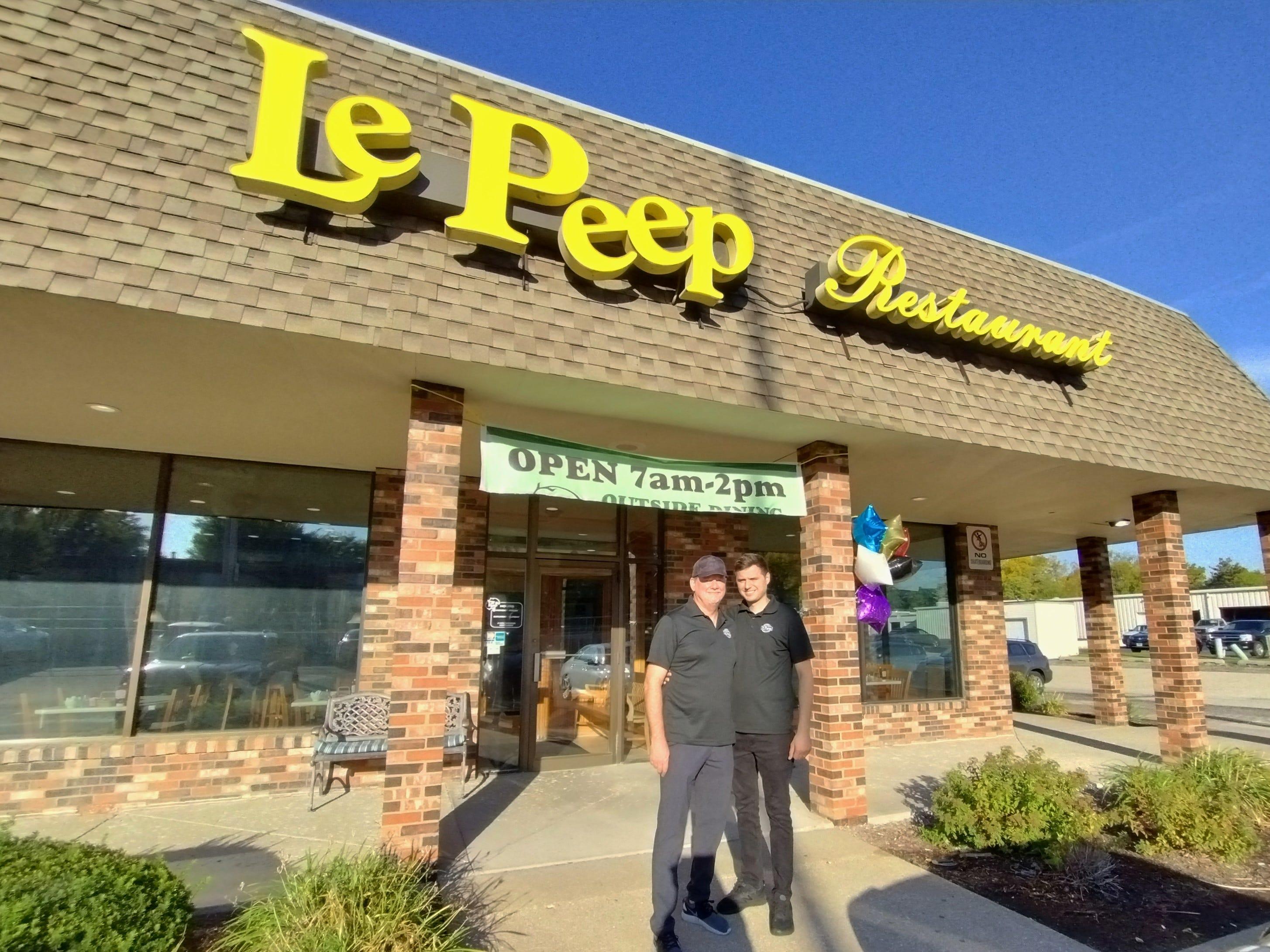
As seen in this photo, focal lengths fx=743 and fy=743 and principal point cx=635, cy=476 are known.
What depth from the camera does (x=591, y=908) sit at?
422 centimetres

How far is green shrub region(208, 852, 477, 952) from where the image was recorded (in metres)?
3.08

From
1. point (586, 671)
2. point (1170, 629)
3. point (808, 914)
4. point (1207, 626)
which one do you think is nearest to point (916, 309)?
point (808, 914)

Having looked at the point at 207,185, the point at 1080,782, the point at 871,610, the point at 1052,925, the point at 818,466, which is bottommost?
the point at 1052,925

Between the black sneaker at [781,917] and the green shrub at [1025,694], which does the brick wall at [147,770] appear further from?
the green shrub at [1025,694]

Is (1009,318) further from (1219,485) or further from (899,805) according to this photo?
(899,805)

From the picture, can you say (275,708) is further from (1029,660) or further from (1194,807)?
(1029,660)

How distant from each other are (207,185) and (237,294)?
2.49 ft

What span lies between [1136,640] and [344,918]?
4055cm

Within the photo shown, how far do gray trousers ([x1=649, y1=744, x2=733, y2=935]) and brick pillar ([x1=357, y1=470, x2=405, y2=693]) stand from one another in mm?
4270

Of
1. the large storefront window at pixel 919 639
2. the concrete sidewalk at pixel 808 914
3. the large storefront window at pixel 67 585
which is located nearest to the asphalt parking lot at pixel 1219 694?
the large storefront window at pixel 919 639

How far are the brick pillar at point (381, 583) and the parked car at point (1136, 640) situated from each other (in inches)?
1423

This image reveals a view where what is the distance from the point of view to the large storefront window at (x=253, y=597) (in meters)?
6.83

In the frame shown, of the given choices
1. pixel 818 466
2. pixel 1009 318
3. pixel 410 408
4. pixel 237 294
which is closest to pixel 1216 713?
pixel 1009 318

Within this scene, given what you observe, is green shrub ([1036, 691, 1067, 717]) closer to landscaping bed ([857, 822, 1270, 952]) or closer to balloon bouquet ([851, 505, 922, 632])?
landscaping bed ([857, 822, 1270, 952])
